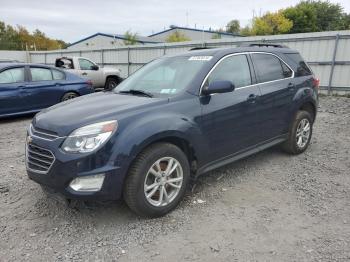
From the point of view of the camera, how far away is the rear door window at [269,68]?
4684mm

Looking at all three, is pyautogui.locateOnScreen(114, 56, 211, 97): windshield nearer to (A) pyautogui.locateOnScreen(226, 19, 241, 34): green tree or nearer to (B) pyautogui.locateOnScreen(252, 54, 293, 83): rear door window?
(B) pyautogui.locateOnScreen(252, 54, 293, 83): rear door window

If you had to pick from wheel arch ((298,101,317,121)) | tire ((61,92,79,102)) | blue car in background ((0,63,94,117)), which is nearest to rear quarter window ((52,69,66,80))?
blue car in background ((0,63,94,117))

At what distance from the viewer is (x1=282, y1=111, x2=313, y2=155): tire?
5285 mm

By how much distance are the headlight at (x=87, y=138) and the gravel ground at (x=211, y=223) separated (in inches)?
34.4

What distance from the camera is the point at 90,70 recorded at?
46.3 ft

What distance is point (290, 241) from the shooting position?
311cm

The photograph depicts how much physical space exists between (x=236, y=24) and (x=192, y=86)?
2841 inches

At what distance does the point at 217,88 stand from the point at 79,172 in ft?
5.78

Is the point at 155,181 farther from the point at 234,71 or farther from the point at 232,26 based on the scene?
the point at 232,26

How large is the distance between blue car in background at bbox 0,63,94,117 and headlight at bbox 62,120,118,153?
5854 millimetres

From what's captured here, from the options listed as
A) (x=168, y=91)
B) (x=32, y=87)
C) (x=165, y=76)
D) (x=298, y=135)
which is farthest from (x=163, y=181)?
(x=32, y=87)

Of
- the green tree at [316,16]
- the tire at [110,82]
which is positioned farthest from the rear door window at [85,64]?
the green tree at [316,16]

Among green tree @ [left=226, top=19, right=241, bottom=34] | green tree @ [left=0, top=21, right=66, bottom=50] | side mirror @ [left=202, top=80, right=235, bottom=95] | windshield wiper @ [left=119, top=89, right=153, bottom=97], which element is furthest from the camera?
green tree @ [left=226, top=19, right=241, bottom=34]

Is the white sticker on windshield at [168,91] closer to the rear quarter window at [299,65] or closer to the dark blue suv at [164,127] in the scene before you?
the dark blue suv at [164,127]
